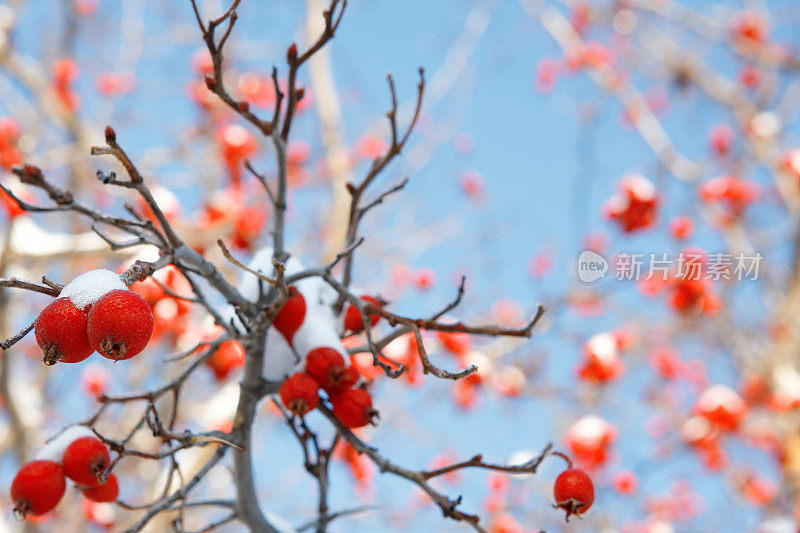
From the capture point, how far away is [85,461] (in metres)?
1.42

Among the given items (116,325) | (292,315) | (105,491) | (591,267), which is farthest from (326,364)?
(591,267)

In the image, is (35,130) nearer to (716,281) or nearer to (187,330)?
(187,330)

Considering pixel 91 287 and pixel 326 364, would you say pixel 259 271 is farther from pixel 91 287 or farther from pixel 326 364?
pixel 91 287

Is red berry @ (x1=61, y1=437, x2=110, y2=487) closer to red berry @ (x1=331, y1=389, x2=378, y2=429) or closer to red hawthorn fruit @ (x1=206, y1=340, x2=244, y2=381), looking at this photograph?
red berry @ (x1=331, y1=389, x2=378, y2=429)

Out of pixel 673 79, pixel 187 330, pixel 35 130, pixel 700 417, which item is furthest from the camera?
pixel 673 79

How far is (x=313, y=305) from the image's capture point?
1731 mm

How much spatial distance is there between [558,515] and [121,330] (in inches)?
170

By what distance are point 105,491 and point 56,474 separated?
14cm

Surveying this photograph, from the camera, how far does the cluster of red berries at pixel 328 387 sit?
4.72 feet

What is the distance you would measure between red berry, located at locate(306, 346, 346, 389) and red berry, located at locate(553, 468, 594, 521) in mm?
593

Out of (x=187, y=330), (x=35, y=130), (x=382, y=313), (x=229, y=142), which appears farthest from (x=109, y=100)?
(x=382, y=313)

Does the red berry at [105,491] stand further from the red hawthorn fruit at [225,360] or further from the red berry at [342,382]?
the red hawthorn fruit at [225,360]

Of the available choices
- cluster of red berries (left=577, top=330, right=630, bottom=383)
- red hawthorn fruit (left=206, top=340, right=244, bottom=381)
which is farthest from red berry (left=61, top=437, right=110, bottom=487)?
cluster of red berries (left=577, top=330, right=630, bottom=383)

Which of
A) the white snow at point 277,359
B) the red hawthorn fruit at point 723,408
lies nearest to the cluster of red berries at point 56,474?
the white snow at point 277,359
